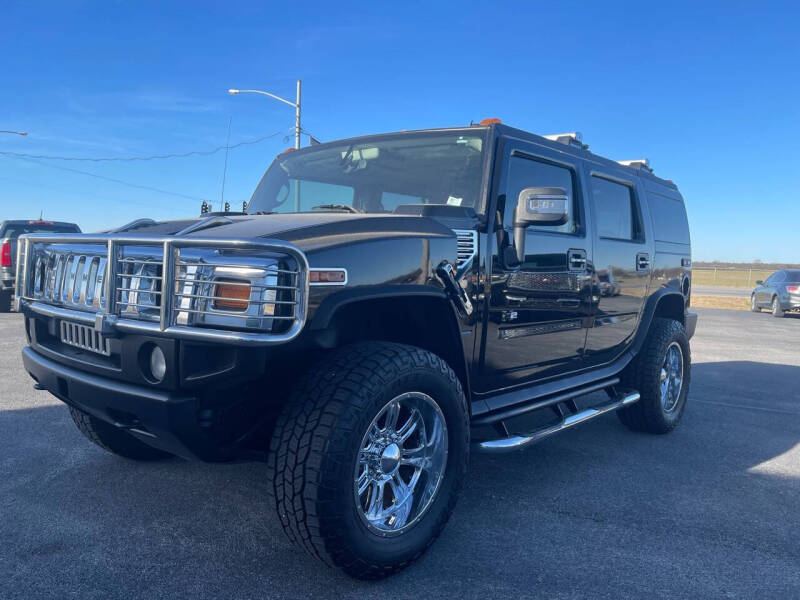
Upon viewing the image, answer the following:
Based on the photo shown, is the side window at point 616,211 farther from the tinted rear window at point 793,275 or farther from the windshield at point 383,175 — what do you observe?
the tinted rear window at point 793,275

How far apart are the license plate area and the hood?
0.50m

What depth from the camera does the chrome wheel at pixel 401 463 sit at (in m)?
2.51

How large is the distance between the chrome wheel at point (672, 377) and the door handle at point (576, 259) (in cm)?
158

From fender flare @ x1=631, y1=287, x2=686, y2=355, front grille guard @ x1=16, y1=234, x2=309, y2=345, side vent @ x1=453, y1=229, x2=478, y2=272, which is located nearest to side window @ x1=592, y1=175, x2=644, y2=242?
fender flare @ x1=631, y1=287, x2=686, y2=355

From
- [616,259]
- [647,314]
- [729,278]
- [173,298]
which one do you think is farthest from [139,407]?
[729,278]

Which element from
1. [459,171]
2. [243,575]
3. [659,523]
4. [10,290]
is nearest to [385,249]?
[459,171]

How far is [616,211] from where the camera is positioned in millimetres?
4484

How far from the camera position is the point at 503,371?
3.33 meters

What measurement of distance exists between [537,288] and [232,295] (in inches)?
73.3

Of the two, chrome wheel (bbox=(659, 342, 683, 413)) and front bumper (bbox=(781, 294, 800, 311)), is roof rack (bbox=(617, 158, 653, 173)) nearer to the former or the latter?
chrome wheel (bbox=(659, 342, 683, 413))

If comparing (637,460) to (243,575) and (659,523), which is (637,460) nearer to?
(659,523)

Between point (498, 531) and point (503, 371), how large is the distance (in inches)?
32.9

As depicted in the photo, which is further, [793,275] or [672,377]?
[793,275]

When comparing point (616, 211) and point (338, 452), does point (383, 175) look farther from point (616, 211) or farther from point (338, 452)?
point (616, 211)
